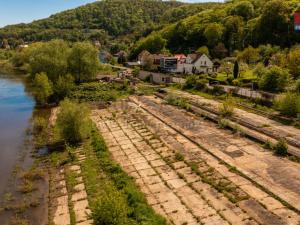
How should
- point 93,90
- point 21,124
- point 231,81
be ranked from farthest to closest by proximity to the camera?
1. point 93,90
2. point 231,81
3. point 21,124

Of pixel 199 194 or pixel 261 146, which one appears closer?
pixel 199 194

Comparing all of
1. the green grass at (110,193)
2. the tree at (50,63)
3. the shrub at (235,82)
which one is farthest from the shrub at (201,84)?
the green grass at (110,193)

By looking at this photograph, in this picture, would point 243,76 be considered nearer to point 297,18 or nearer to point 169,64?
point 169,64

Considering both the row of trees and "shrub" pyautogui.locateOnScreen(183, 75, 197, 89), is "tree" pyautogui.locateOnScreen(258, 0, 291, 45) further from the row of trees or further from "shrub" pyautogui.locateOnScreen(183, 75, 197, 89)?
the row of trees

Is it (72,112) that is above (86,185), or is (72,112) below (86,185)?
above

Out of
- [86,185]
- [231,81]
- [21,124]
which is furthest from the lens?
[231,81]

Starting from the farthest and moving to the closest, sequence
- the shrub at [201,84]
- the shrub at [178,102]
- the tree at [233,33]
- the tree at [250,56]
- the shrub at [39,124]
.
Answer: the tree at [233,33] < the tree at [250,56] < the shrub at [201,84] < the shrub at [178,102] < the shrub at [39,124]

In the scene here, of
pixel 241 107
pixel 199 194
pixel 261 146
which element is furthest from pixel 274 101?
pixel 199 194

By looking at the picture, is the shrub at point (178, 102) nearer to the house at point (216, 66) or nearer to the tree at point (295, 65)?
the tree at point (295, 65)

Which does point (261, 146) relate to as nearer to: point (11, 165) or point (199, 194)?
point (199, 194)
